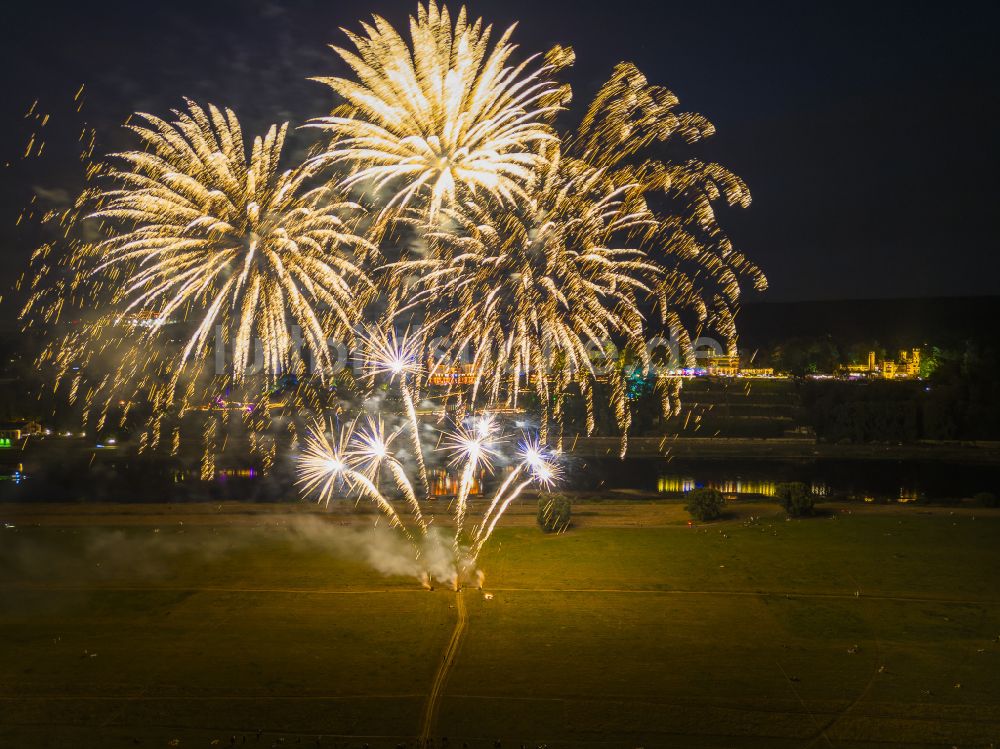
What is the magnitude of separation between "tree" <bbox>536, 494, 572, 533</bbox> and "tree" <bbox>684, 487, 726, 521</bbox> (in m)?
3.78

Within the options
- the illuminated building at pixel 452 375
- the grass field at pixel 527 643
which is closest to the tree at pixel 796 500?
the grass field at pixel 527 643

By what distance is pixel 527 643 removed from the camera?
1136cm

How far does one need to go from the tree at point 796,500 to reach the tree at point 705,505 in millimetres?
1882

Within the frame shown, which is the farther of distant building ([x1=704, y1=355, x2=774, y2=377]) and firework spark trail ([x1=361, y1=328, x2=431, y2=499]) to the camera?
distant building ([x1=704, y1=355, x2=774, y2=377])

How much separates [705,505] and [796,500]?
2674mm

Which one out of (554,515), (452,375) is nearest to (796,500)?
(554,515)

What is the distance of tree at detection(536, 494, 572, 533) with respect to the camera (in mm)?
19109

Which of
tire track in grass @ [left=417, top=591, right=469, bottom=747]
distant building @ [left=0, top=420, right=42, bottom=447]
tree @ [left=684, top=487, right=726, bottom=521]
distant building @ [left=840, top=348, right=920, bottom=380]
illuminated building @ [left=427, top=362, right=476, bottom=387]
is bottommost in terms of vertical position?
tire track in grass @ [left=417, top=591, right=469, bottom=747]

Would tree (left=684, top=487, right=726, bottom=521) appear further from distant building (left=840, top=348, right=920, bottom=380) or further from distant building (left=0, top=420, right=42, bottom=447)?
distant building (left=840, top=348, right=920, bottom=380)

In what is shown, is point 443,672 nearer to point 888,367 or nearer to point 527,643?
point 527,643

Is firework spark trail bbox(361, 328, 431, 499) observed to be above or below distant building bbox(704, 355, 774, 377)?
below

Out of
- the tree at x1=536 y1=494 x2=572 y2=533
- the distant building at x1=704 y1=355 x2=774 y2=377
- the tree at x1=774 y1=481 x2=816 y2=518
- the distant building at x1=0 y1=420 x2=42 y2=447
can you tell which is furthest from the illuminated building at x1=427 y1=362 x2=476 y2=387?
the distant building at x1=704 y1=355 x2=774 y2=377

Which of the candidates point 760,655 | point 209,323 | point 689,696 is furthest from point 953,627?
point 209,323

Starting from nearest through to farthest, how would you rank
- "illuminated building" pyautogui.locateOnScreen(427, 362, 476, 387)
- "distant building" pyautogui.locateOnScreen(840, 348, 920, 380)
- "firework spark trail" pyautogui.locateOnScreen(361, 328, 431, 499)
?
"firework spark trail" pyautogui.locateOnScreen(361, 328, 431, 499)
"illuminated building" pyautogui.locateOnScreen(427, 362, 476, 387)
"distant building" pyautogui.locateOnScreen(840, 348, 920, 380)
